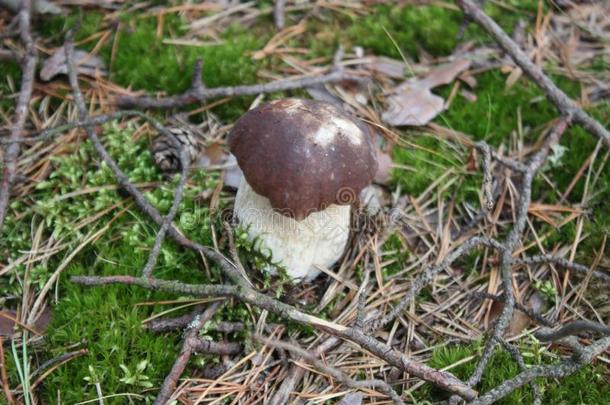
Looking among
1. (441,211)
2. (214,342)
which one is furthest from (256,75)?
(214,342)

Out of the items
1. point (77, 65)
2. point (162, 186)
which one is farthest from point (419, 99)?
point (77, 65)

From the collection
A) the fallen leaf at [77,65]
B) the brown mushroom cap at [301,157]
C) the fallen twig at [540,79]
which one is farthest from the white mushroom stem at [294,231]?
the fallen twig at [540,79]

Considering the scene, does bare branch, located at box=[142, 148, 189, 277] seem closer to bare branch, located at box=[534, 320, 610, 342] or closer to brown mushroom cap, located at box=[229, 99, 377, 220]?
brown mushroom cap, located at box=[229, 99, 377, 220]

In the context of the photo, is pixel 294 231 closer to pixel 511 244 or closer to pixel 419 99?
pixel 511 244

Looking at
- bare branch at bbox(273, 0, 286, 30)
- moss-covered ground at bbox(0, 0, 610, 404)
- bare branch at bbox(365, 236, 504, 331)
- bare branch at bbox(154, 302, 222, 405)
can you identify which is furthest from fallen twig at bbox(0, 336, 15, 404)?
bare branch at bbox(273, 0, 286, 30)

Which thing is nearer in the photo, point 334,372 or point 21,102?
point 334,372

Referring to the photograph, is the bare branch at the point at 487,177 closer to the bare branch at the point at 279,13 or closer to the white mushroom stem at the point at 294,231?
the white mushroom stem at the point at 294,231

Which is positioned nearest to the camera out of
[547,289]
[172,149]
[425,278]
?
[425,278]
